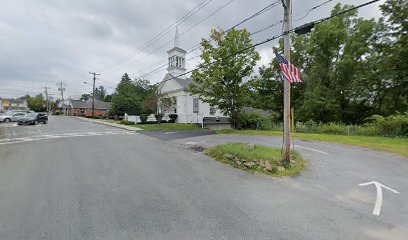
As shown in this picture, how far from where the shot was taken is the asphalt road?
3092 millimetres

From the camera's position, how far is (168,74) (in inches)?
1341

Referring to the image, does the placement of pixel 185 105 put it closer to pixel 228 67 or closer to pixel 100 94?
pixel 228 67

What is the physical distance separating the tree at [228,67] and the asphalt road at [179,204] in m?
13.2

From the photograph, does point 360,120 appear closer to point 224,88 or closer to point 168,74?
point 224,88

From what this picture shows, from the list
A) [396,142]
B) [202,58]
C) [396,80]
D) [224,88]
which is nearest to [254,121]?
[224,88]

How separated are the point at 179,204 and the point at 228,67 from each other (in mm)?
16052

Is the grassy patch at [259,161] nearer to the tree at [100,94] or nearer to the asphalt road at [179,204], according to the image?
the asphalt road at [179,204]

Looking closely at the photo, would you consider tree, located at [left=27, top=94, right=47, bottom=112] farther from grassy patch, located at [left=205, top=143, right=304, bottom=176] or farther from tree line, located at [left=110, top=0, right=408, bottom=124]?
grassy patch, located at [left=205, top=143, right=304, bottom=176]

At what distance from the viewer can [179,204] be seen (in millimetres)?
4027

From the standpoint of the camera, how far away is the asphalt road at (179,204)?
309 cm

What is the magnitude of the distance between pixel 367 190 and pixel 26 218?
771 centimetres

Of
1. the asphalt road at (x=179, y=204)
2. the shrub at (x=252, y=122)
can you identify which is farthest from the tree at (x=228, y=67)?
the asphalt road at (x=179, y=204)

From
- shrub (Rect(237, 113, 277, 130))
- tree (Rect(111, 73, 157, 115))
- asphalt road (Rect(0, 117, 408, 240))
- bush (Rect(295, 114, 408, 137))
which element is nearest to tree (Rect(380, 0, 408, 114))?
bush (Rect(295, 114, 408, 137))

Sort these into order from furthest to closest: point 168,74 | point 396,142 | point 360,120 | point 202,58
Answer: point 168,74 < point 360,120 < point 202,58 < point 396,142
